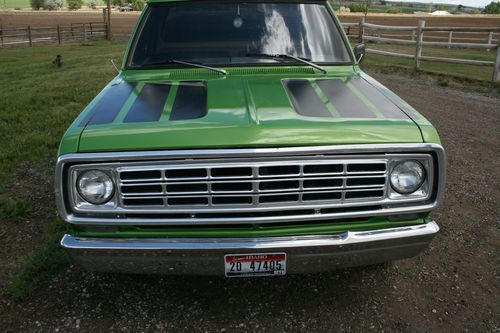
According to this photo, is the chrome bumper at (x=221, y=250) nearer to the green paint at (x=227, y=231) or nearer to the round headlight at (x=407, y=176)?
the green paint at (x=227, y=231)

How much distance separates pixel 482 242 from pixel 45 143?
4950 millimetres

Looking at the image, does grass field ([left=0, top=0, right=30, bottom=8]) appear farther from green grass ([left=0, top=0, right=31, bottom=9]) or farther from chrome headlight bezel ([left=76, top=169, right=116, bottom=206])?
chrome headlight bezel ([left=76, top=169, right=116, bottom=206])

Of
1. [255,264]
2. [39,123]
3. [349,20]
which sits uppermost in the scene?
[349,20]

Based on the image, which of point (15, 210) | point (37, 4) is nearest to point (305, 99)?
point (15, 210)

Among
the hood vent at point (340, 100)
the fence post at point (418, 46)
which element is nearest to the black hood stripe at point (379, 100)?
the hood vent at point (340, 100)

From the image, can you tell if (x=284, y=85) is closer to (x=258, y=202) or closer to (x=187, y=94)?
(x=187, y=94)

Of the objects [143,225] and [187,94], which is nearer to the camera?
[143,225]

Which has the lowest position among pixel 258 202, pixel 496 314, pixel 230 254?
pixel 496 314

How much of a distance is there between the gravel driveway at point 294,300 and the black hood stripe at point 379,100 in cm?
117

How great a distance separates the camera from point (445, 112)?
301 inches

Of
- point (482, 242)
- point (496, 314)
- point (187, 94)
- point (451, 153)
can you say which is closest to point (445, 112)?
point (451, 153)

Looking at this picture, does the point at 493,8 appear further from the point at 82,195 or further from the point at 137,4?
the point at 82,195

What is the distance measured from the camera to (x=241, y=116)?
2.38 m

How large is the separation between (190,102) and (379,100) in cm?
116
